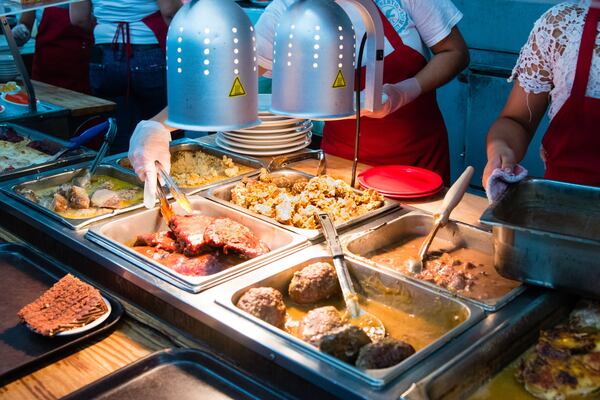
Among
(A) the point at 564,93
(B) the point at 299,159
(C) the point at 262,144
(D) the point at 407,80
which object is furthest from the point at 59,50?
(A) the point at 564,93

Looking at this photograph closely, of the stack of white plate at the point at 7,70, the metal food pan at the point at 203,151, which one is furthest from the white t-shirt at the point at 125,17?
the metal food pan at the point at 203,151

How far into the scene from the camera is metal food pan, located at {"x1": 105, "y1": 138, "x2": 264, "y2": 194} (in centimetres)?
241

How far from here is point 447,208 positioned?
198 centimetres

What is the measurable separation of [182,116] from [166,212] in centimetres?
85

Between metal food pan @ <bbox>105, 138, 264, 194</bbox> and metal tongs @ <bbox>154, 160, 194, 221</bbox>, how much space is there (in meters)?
0.15

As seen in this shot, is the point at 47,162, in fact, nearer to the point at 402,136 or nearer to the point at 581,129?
the point at 402,136

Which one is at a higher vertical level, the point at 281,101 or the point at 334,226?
the point at 281,101

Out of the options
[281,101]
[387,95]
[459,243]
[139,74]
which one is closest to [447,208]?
[459,243]

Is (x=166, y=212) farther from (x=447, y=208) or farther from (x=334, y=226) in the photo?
(x=447, y=208)

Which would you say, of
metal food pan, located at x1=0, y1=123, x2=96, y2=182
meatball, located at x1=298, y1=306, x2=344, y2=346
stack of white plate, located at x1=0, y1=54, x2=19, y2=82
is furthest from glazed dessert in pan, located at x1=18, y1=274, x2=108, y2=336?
stack of white plate, located at x1=0, y1=54, x2=19, y2=82

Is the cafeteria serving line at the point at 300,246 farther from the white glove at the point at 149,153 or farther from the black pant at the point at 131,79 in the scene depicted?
the black pant at the point at 131,79

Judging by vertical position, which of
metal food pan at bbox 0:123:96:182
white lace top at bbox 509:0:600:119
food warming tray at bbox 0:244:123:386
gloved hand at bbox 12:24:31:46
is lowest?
food warming tray at bbox 0:244:123:386

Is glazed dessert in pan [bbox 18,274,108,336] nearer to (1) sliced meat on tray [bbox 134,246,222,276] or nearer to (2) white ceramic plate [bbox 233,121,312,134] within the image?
(1) sliced meat on tray [bbox 134,246,222,276]

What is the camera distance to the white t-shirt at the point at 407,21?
262 cm
